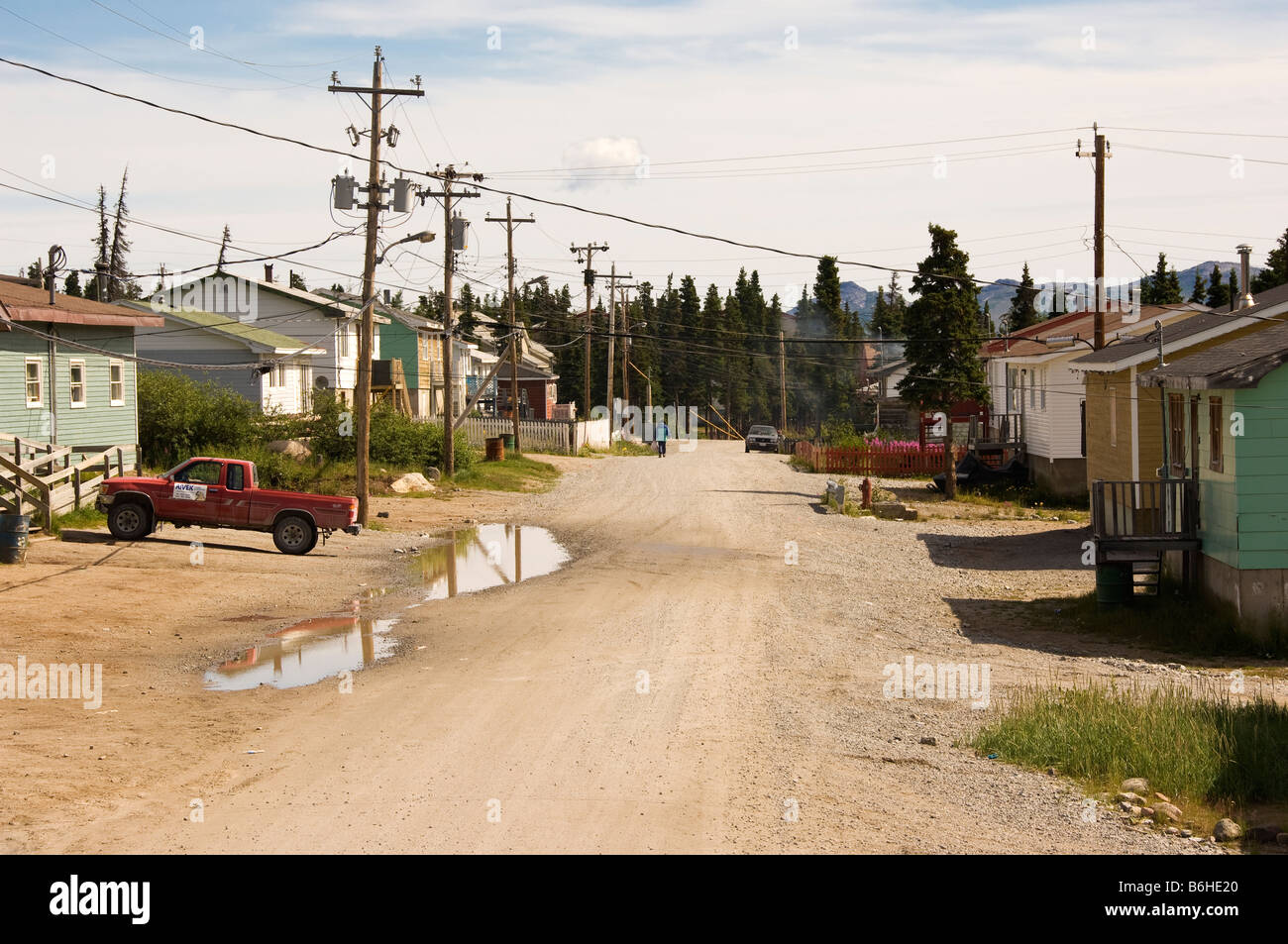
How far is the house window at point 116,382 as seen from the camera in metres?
31.2

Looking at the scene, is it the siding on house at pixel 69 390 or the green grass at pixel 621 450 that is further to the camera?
the green grass at pixel 621 450

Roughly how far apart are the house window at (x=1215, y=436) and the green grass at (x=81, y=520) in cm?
2015

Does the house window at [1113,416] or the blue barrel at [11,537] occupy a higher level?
the house window at [1113,416]

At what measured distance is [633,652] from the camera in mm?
15289

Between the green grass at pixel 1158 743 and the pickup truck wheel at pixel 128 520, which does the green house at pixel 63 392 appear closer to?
the pickup truck wheel at pixel 128 520

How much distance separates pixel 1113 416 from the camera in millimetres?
28406

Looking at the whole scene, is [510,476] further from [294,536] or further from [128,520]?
[128,520]

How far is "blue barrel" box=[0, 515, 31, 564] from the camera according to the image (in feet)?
64.3

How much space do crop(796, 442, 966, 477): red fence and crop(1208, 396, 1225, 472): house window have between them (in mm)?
31675

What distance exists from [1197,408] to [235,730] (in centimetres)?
1608

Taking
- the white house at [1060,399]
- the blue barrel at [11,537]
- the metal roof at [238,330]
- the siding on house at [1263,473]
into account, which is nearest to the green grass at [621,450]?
the metal roof at [238,330]

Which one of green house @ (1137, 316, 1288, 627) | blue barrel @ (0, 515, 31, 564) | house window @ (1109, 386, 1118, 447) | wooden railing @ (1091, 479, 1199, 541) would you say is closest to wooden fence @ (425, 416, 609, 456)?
house window @ (1109, 386, 1118, 447)

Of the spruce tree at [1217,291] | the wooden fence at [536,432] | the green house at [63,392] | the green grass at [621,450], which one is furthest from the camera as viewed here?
the green grass at [621,450]

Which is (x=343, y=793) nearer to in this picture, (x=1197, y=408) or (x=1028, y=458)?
(x=1197, y=408)
